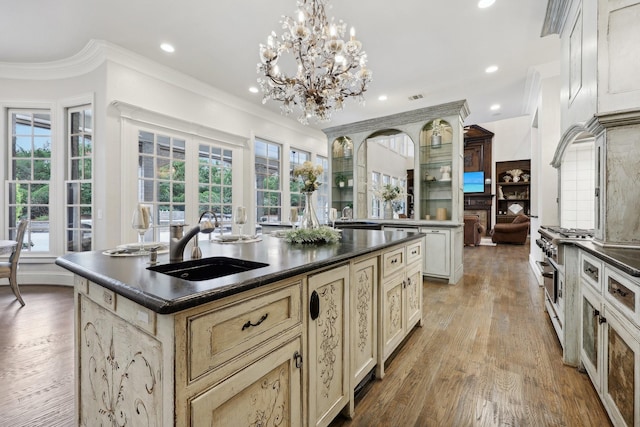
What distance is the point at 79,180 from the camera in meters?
3.96

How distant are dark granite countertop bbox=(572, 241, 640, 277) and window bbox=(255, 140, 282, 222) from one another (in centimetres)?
493

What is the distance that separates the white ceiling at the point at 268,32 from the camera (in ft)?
9.58

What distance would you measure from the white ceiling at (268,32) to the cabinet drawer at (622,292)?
278cm

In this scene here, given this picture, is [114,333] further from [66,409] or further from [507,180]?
[507,180]

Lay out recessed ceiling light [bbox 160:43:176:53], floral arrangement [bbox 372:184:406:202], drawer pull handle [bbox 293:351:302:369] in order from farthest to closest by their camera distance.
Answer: floral arrangement [bbox 372:184:406:202] < recessed ceiling light [bbox 160:43:176:53] < drawer pull handle [bbox 293:351:302:369]

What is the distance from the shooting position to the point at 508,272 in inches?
193

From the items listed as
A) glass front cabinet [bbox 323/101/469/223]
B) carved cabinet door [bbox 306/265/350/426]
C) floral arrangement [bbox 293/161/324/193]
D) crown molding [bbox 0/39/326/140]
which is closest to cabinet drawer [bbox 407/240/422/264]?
floral arrangement [bbox 293/161/324/193]

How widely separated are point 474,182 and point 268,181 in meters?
8.59

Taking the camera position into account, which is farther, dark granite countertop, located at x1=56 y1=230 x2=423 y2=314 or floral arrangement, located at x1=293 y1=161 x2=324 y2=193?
floral arrangement, located at x1=293 y1=161 x2=324 y2=193

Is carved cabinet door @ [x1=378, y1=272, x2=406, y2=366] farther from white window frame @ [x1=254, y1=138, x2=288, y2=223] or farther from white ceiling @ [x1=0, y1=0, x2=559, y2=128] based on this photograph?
white window frame @ [x1=254, y1=138, x2=288, y2=223]

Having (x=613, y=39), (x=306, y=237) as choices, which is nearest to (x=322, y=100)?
(x=306, y=237)

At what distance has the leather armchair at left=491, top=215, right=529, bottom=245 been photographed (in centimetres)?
834

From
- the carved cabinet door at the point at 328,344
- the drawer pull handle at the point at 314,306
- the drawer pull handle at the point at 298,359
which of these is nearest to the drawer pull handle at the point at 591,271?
the carved cabinet door at the point at 328,344

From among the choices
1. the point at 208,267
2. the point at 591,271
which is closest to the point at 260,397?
the point at 208,267
